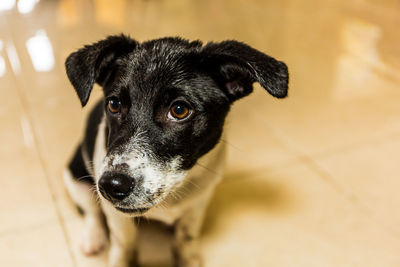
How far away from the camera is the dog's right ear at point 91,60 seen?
4.12 ft

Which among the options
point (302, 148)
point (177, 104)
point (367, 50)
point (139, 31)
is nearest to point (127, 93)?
point (177, 104)

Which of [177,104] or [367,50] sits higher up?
[177,104]

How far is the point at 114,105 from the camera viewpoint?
50.3 inches

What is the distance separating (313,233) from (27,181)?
4.27ft

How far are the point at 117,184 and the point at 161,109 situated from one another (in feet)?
0.85

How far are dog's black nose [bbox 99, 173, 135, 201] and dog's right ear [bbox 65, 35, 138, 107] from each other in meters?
0.30

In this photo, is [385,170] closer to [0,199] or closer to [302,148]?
[302,148]

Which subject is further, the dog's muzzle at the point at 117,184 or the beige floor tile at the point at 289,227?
the beige floor tile at the point at 289,227

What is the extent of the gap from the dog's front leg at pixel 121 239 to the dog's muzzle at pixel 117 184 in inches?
10.7

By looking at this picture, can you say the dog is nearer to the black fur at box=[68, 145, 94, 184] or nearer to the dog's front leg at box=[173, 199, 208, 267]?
the dog's front leg at box=[173, 199, 208, 267]

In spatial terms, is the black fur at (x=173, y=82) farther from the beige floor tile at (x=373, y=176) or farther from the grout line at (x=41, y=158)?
the beige floor tile at (x=373, y=176)

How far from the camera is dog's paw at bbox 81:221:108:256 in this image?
1604 millimetres

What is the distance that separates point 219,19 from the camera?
3750mm

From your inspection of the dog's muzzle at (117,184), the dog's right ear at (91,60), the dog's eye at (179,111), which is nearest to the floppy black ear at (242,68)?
the dog's eye at (179,111)
